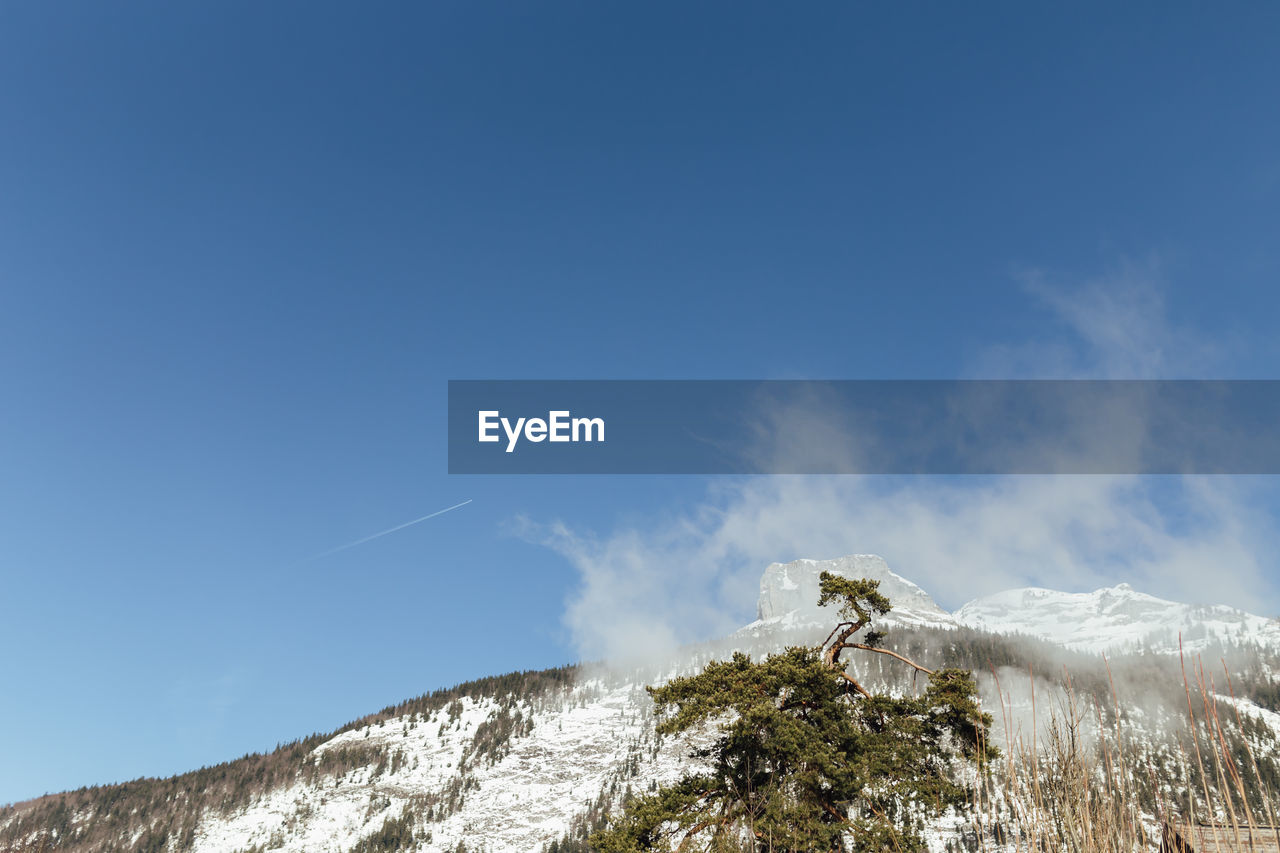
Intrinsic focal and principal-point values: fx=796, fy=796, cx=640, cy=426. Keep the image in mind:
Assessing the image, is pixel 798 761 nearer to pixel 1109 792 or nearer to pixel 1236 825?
pixel 1109 792

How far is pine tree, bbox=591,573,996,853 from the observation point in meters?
22.0

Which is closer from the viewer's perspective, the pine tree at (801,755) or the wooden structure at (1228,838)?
the wooden structure at (1228,838)

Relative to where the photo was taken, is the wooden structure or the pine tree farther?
the pine tree

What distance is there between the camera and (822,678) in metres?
23.9

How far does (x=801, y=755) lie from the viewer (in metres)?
22.3

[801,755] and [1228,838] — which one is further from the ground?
[801,755]

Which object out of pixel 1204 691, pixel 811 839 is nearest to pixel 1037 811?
pixel 1204 691

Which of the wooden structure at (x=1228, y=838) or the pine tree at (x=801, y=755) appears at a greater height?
the pine tree at (x=801, y=755)

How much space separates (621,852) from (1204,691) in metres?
18.7

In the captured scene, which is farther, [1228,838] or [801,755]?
[801,755]

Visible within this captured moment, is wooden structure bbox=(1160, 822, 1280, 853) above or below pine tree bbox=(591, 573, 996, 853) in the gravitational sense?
below

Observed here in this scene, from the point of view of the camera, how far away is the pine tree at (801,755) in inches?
867

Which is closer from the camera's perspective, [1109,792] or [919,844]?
[1109,792]

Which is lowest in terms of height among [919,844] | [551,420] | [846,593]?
[919,844]
